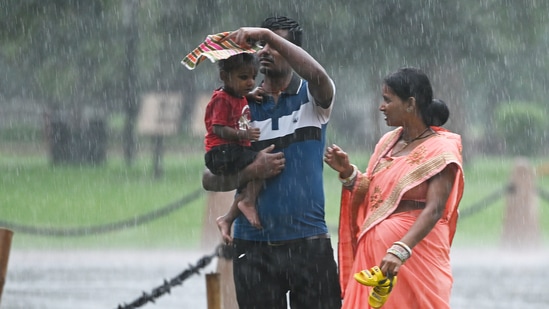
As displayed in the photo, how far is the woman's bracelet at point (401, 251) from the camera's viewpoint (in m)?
5.43

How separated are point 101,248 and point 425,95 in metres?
11.1

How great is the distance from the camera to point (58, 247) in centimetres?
1677

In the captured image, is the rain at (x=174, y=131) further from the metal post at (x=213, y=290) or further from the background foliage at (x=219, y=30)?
the metal post at (x=213, y=290)

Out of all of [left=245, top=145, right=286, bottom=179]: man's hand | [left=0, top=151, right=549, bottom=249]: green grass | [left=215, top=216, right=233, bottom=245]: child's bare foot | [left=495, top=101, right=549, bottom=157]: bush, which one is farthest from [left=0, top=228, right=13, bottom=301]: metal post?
[left=495, top=101, right=549, bottom=157]: bush

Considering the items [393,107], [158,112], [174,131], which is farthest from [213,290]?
[174,131]

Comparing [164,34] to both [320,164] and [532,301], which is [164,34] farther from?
[320,164]

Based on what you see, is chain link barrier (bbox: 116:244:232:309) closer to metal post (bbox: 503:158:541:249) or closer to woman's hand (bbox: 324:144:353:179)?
woman's hand (bbox: 324:144:353:179)

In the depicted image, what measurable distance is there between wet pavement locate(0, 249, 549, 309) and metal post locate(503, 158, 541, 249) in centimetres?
25

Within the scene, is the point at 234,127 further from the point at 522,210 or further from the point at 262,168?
the point at 522,210

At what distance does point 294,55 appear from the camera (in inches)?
211

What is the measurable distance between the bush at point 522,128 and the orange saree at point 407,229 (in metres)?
29.1

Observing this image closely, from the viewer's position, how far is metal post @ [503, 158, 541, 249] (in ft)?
50.4

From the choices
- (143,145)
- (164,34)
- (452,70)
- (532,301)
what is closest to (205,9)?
(164,34)

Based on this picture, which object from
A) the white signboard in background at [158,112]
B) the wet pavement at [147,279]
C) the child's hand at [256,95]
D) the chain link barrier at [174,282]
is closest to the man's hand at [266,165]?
the child's hand at [256,95]
